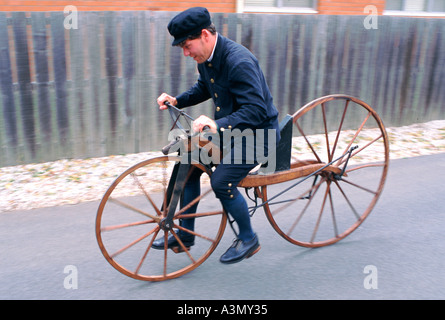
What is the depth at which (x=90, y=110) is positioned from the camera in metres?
5.72

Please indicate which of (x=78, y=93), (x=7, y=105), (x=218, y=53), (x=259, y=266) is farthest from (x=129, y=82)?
(x=259, y=266)

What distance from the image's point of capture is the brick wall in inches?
239

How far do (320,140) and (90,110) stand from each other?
10.7 ft

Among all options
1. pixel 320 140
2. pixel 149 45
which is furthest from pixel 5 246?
pixel 320 140

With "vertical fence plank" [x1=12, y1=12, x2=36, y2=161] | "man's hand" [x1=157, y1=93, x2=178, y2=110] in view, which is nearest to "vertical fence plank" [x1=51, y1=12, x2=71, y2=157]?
"vertical fence plank" [x1=12, y1=12, x2=36, y2=161]

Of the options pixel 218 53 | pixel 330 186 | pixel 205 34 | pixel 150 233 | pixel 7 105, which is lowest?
pixel 330 186

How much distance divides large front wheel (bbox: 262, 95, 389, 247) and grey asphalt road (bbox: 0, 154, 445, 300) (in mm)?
161

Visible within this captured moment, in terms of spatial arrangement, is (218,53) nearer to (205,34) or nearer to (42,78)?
(205,34)

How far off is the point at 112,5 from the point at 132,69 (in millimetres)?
1348

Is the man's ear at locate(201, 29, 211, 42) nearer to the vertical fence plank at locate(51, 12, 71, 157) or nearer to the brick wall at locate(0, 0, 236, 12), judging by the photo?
the vertical fence plank at locate(51, 12, 71, 157)

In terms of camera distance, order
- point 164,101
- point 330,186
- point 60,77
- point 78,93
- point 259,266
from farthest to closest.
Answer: point 78,93, point 60,77, point 330,186, point 259,266, point 164,101

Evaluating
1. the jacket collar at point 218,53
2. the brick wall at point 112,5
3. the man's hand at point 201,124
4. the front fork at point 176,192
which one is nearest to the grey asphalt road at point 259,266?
the front fork at point 176,192

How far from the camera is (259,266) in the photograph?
3.37m
